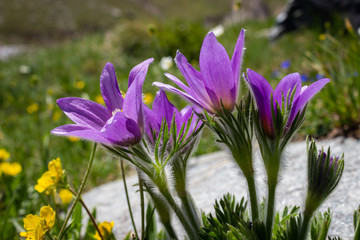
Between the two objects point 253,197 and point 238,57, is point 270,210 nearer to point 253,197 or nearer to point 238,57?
point 253,197

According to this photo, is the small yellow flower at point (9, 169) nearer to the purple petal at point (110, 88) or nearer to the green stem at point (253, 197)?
the purple petal at point (110, 88)

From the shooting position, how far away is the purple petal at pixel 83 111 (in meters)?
1.11

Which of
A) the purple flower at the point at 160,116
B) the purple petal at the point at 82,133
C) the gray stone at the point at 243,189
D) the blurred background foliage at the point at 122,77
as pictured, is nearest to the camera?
the purple petal at the point at 82,133

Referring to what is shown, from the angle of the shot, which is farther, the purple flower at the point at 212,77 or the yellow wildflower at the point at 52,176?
the yellow wildflower at the point at 52,176

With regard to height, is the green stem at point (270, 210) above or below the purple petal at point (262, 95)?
below

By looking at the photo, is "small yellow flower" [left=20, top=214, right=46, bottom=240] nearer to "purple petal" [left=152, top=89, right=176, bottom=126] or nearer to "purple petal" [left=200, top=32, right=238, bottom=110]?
"purple petal" [left=152, top=89, right=176, bottom=126]

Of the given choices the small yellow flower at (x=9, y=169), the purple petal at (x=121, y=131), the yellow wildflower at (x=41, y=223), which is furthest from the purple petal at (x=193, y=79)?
the small yellow flower at (x=9, y=169)

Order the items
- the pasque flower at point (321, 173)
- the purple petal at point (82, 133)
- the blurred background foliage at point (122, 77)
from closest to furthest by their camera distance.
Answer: the purple petal at point (82, 133) → the pasque flower at point (321, 173) → the blurred background foliage at point (122, 77)

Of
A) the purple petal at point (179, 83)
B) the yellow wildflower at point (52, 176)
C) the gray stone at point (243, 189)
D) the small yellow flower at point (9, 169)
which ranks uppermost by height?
the purple petal at point (179, 83)

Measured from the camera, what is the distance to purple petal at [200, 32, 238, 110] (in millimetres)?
1052

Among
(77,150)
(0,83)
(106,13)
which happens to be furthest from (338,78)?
(106,13)

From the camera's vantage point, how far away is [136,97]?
1.03 metres

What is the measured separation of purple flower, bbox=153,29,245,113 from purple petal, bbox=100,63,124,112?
161 mm

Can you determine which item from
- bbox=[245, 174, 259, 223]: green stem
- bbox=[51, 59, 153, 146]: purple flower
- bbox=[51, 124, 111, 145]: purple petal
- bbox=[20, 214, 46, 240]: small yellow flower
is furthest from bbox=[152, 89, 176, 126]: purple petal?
bbox=[20, 214, 46, 240]: small yellow flower
